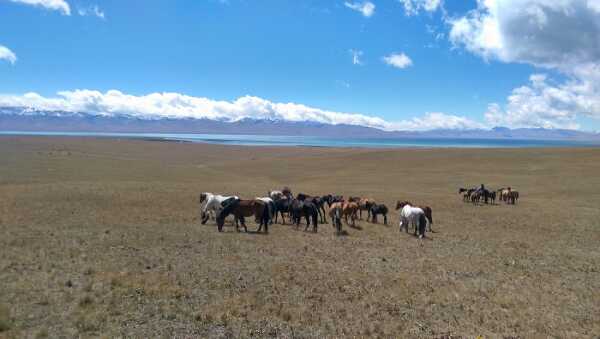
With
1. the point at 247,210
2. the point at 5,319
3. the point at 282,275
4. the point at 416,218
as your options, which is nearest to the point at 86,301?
the point at 5,319

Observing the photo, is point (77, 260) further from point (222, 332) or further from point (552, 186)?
point (552, 186)

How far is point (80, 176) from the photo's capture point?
39281 millimetres

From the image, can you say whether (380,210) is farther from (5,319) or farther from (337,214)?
(5,319)

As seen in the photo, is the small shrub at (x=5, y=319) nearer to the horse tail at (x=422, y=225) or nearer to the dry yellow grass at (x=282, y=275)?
the dry yellow grass at (x=282, y=275)

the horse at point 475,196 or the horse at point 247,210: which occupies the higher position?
the horse at point 247,210

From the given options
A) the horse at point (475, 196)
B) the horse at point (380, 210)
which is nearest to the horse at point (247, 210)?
the horse at point (380, 210)

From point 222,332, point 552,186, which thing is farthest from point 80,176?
point 552,186

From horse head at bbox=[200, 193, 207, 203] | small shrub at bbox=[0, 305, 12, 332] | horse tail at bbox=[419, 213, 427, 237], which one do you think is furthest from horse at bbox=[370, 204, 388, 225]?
small shrub at bbox=[0, 305, 12, 332]

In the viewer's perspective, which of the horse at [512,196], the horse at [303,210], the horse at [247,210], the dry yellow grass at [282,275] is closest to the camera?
the dry yellow grass at [282,275]

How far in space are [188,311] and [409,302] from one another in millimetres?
4916

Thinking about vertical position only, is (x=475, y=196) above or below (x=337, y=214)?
below

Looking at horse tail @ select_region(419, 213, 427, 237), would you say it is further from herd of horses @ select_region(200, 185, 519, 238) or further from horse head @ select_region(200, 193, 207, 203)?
horse head @ select_region(200, 193, 207, 203)

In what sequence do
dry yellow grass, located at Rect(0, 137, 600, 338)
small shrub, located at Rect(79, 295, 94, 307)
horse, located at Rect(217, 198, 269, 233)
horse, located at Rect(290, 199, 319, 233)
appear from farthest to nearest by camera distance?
1. horse, located at Rect(290, 199, 319, 233)
2. horse, located at Rect(217, 198, 269, 233)
3. small shrub, located at Rect(79, 295, 94, 307)
4. dry yellow grass, located at Rect(0, 137, 600, 338)

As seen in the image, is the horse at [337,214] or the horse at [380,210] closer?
the horse at [337,214]
